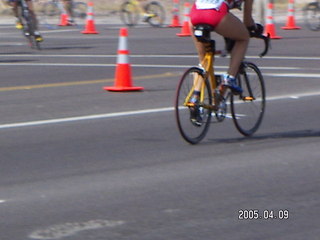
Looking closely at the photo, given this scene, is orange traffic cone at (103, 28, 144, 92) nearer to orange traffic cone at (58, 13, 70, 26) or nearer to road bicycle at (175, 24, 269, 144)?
road bicycle at (175, 24, 269, 144)

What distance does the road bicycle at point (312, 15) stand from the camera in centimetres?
2669

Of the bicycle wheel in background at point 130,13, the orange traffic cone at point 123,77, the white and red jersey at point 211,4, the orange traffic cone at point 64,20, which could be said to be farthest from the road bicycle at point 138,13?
the white and red jersey at point 211,4

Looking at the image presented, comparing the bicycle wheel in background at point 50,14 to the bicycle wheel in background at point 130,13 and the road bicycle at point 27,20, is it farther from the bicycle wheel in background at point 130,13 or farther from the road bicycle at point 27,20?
the road bicycle at point 27,20

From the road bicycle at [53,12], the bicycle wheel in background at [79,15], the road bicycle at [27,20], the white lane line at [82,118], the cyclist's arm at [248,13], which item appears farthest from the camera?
the bicycle wheel in background at [79,15]

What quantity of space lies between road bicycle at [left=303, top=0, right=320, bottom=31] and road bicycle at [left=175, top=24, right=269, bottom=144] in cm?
1727

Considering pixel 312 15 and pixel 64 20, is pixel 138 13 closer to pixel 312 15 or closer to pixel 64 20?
pixel 64 20

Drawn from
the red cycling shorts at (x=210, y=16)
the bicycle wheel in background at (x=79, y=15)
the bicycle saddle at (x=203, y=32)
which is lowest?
the bicycle wheel in background at (x=79, y=15)

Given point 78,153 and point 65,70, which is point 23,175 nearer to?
point 78,153

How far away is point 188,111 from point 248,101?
1005mm

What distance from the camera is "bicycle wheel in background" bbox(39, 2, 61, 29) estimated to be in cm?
3164

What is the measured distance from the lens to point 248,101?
9.88m

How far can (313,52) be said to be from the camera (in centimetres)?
1959

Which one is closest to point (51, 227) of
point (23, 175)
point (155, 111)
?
point (23, 175)

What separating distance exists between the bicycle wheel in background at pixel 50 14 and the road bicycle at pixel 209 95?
863 inches
